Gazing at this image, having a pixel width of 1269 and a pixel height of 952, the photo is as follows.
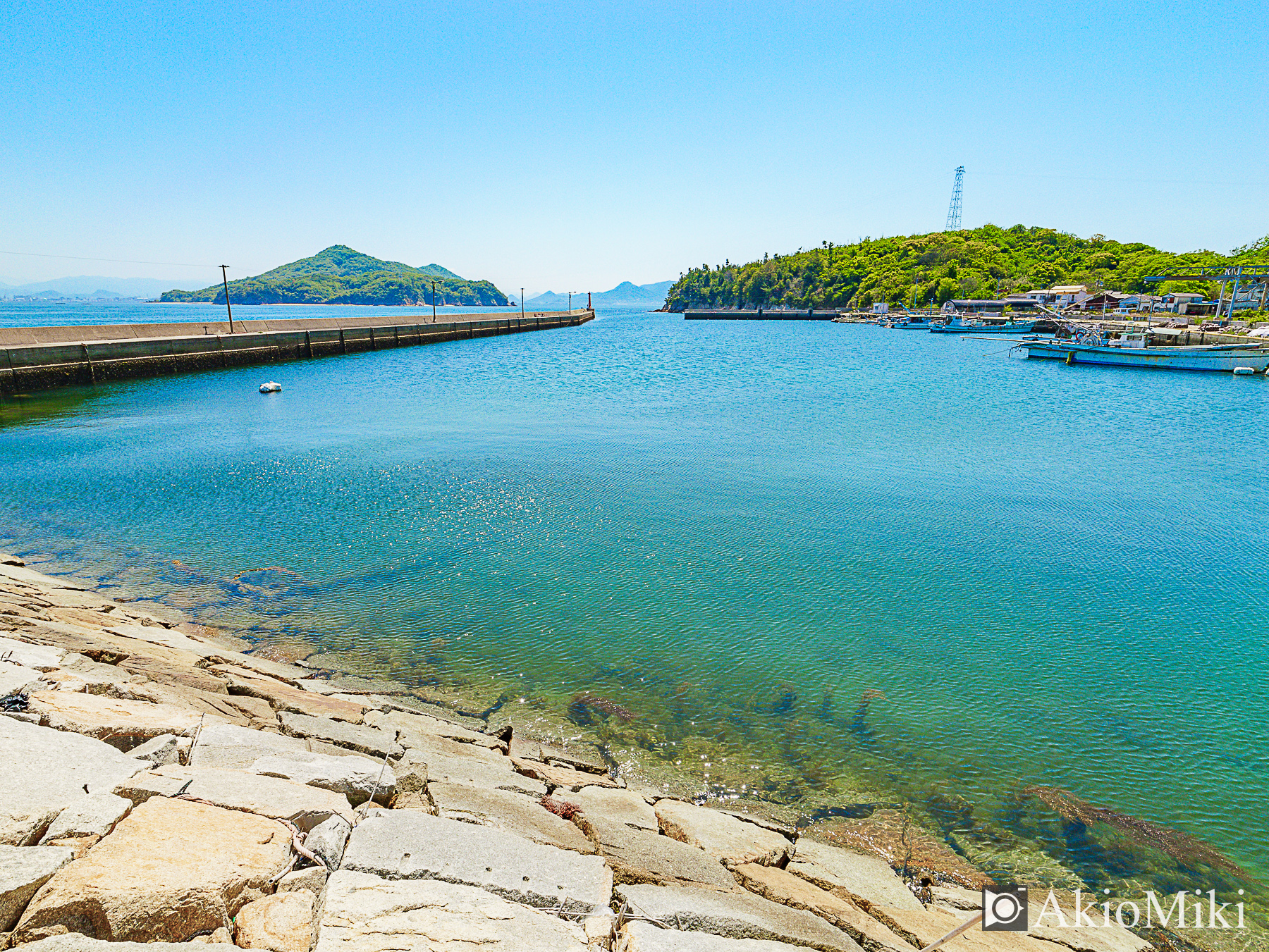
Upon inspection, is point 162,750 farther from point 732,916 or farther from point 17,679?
point 732,916

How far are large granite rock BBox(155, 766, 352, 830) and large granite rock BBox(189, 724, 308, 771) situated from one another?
0.25 metres

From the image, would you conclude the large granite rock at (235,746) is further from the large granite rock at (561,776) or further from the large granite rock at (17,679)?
the large granite rock at (561,776)

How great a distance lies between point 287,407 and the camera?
32031mm

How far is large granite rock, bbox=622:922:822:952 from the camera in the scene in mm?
→ 3566

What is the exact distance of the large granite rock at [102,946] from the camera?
109 inches

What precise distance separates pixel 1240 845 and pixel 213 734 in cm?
993

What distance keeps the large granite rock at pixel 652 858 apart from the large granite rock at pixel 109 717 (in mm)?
3686

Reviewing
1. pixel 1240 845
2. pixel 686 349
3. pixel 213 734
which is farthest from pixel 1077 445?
pixel 686 349

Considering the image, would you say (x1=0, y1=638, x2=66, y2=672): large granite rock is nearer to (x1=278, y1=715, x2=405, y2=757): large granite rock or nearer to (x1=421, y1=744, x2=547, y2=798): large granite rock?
(x1=278, y1=715, x2=405, y2=757): large granite rock

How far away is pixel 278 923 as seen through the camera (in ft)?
10.9

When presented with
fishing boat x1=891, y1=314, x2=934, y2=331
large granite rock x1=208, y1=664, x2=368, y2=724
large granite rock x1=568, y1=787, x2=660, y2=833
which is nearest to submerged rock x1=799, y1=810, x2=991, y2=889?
large granite rock x1=568, y1=787, x2=660, y2=833

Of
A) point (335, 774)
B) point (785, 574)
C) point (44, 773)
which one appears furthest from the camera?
point (785, 574)

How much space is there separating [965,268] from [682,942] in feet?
575

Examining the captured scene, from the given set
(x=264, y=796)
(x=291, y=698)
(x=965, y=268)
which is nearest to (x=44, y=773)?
(x=264, y=796)
